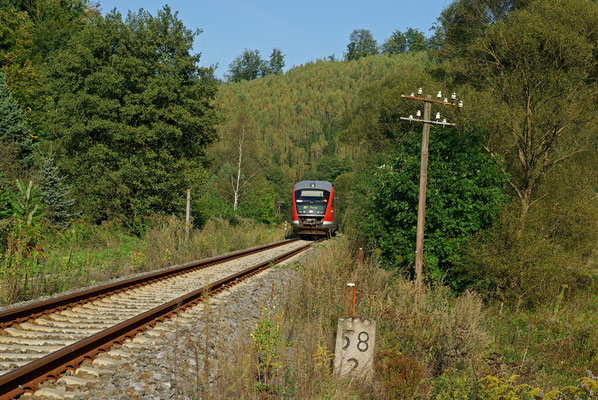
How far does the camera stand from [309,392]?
4.81 meters

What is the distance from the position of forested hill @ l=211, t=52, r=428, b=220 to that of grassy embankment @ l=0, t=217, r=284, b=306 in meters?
63.2

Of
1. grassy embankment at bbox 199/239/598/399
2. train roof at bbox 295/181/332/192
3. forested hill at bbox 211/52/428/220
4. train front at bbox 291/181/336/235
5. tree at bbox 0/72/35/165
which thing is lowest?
grassy embankment at bbox 199/239/598/399

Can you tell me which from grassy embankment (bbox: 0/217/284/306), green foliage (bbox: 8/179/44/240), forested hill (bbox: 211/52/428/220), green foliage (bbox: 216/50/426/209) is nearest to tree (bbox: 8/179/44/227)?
green foliage (bbox: 8/179/44/240)

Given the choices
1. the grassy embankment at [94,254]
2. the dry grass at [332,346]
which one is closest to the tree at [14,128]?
the grassy embankment at [94,254]

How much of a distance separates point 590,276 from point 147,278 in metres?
20.9

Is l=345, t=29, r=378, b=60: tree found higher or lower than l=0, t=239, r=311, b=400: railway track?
higher

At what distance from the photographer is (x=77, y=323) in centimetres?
677

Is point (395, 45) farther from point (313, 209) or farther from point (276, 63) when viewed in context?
point (313, 209)

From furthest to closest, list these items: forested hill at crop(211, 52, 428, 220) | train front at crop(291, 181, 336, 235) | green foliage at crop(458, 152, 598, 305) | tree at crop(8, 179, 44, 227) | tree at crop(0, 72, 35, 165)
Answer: forested hill at crop(211, 52, 428, 220) → tree at crop(0, 72, 35, 165) → train front at crop(291, 181, 336, 235) → green foliage at crop(458, 152, 598, 305) → tree at crop(8, 179, 44, 227)

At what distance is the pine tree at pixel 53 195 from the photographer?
20297 millimetres

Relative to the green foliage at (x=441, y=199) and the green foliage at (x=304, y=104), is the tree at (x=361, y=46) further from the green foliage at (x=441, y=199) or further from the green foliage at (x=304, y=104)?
the green foliage at (x=441, y=199)

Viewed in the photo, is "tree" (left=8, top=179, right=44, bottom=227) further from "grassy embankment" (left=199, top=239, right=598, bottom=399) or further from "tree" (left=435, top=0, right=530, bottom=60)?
"tree" (left=435, top=0, right=530, bottom=60)

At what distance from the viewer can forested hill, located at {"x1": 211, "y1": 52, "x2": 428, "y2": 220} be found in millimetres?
108956

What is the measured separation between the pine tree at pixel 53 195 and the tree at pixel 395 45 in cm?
15246
